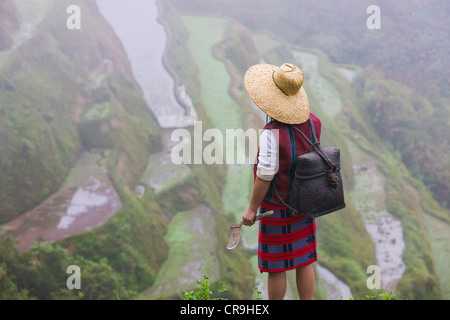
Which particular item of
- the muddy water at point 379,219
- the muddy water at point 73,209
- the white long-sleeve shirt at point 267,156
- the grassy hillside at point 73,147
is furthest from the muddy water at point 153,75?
the white long-sleeve shirt at point 267,156

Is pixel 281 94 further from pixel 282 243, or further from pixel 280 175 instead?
pixel 282 243

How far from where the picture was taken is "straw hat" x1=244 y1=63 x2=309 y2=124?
104 inches

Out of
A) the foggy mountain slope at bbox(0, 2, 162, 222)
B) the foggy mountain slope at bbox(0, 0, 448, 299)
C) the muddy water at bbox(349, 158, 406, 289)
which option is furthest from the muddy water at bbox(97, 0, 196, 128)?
the muddy water at bbox(349, 158, 406, 289)

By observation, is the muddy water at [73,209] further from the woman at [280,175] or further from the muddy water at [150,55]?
the woman at [280,175]

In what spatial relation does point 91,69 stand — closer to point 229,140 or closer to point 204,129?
point 204,129

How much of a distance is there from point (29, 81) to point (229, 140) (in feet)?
15.1

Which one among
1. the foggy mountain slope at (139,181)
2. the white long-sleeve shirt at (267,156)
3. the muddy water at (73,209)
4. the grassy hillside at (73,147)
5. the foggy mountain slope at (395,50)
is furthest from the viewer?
the foggy mountain slope at (395,50)

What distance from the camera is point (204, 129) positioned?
408 inches

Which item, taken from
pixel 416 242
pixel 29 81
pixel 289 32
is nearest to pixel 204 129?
pixel 29 81

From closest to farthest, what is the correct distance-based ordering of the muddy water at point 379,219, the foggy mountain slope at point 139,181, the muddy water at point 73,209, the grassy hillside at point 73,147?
the grassy hillside at point 73,147 < the muddy water at point 73,209 < the foggy mountain slope at point 139,181 < the muddy water at point 379,219

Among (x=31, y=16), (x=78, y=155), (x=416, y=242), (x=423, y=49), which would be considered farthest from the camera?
(x=423, y=49)

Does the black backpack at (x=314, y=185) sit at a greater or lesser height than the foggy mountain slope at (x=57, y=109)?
lesser

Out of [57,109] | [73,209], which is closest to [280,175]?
[73,209]

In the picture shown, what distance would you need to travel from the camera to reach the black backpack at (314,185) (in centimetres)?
258
